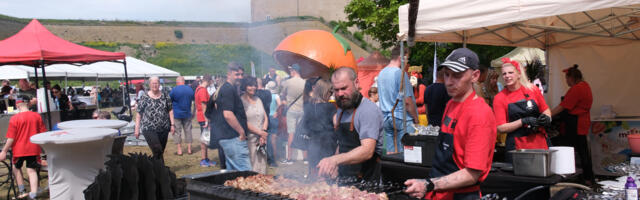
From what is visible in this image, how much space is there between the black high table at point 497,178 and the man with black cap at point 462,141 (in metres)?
1.48

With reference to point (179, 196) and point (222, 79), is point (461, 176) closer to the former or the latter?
point (179, 196)

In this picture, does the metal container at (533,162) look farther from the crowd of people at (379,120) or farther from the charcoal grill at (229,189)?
the charcoal grill at (229,189)

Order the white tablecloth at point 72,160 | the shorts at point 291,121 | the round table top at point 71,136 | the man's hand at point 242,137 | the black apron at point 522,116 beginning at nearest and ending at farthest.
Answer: the black apron at point 522,116 → the round table top at point 71,136 → the white tablecloth at point 72,160 → the man's hand at point 242,137 → the shorts at point 291,121

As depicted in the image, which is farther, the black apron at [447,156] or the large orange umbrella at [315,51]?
the large orange umbrella at [315,51]

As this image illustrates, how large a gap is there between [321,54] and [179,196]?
199 centimetres

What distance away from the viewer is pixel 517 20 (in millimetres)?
3783

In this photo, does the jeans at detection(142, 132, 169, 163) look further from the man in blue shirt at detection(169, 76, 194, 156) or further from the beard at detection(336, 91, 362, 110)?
the beard at detection(336, 91, 362, 110)

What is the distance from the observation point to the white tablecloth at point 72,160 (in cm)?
473

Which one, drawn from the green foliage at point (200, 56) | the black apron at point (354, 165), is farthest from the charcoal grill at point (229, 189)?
the green foliage at point (200, 56)

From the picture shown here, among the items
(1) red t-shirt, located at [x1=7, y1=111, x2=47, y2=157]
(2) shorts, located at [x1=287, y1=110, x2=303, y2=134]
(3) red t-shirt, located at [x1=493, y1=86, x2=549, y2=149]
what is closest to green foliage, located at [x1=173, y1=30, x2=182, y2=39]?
(3) red t-shirt, located at [x1=493, y1=86, x2=549, y2=149]

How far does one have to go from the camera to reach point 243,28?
3.25m

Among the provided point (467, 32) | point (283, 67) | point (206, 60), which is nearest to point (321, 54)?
point (283, 67)

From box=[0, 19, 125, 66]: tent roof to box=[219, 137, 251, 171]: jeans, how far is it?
14.4ft

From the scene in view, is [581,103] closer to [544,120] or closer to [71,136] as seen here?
[544,120]
